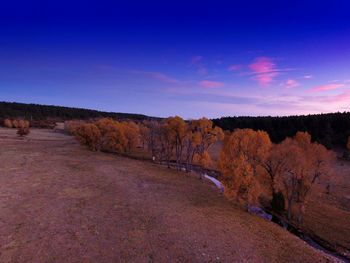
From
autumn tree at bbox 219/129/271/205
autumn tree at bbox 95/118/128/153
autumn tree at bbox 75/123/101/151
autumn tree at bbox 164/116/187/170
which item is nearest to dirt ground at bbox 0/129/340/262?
autumn tree at bbox 219/129/271/205

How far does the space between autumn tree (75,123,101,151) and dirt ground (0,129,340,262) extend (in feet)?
144

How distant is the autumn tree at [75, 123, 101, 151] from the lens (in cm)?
9425

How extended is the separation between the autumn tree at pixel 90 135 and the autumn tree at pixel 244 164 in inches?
2379

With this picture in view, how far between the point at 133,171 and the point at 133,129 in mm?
35398

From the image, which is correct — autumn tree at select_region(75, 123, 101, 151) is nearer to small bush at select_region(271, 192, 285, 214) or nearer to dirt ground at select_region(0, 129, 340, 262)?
dirt ground at select_region(0, 129, 340, 262)

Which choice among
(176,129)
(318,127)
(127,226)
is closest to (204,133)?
(176,129)

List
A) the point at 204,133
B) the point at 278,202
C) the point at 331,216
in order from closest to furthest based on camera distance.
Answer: the point at 331,216 → the point at 278,202 → the point at 204,133

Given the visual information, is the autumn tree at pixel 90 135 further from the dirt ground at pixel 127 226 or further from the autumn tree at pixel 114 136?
the dirt ground at pixel 127 226

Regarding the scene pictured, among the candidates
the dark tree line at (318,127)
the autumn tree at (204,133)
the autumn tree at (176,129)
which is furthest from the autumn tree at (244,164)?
the dark tree line at (318,127)

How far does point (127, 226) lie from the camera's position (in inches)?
1158

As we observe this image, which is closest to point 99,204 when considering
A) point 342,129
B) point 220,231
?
point 220,231

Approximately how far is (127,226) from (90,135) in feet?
231

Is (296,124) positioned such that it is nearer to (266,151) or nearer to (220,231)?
(266,151)

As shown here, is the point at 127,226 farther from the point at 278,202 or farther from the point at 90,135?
the point at 90,135
